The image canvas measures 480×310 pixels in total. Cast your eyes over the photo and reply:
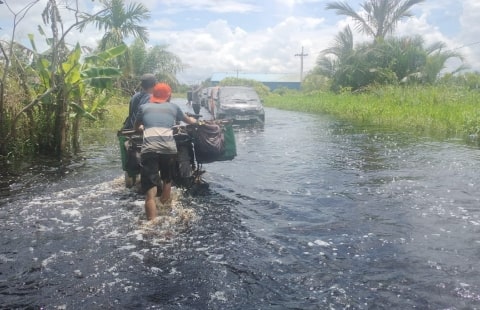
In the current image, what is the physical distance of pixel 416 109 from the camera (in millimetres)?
18047

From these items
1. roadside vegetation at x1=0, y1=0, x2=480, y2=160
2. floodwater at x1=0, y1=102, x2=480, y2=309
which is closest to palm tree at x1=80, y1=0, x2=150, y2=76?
roadside vegetation at x1=0, y1=0, x2=480, y2=160

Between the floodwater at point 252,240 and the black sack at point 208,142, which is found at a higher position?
the black sack at point 208,142

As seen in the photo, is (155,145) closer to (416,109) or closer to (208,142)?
(208,142)

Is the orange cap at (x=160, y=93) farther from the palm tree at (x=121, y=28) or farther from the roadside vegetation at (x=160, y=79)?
the palm tree at (x=121, y=28)

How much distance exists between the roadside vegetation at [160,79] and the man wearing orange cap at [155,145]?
422 centimetres

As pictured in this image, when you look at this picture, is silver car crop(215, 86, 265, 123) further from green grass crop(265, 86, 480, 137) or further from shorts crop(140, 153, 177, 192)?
shorts crop(140, 153, 177, 192)

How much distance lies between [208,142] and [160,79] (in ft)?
92.1

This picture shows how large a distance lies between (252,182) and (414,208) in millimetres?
2991

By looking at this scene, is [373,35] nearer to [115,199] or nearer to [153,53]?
[153,53]

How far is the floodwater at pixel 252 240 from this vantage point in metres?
3.79

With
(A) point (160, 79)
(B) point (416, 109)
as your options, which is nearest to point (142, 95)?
(B) point (416, 109)

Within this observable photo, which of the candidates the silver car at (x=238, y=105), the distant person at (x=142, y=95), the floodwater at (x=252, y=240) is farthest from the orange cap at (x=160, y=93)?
the silver car at (x=238, y=105)

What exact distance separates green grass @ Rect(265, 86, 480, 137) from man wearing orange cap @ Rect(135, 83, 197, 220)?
10823mm

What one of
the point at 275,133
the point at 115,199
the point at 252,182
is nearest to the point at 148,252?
the point at 115,199
